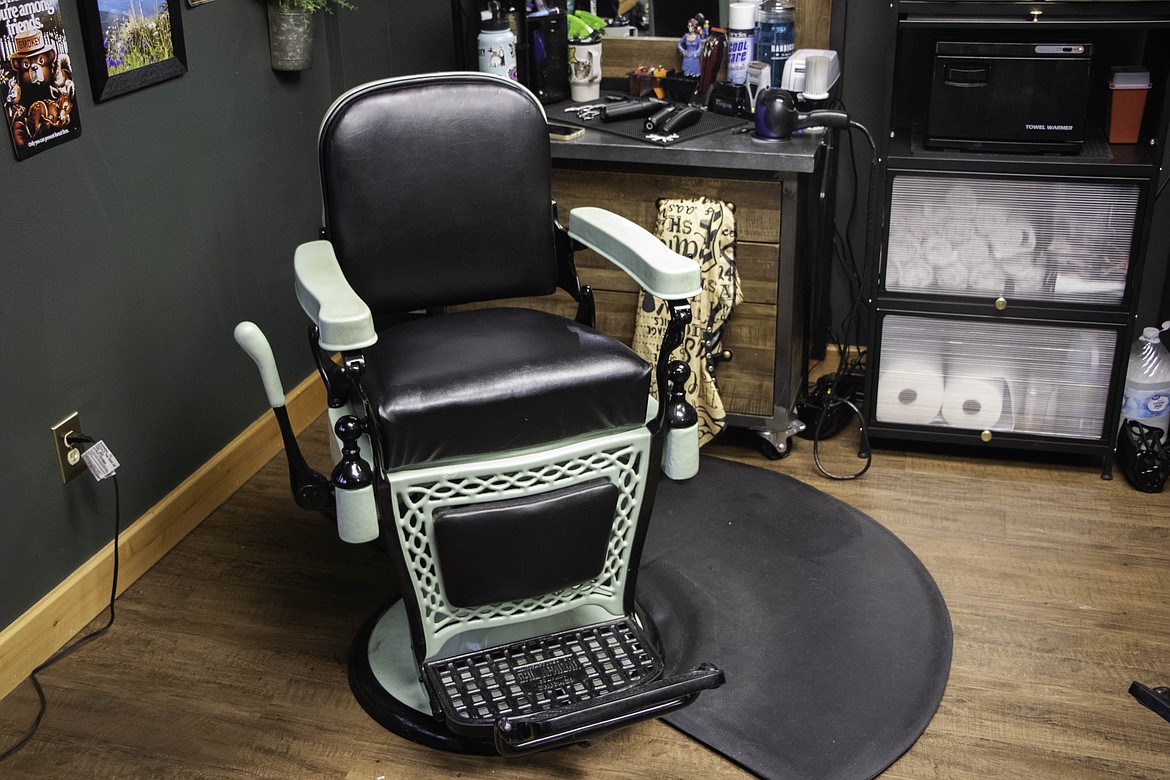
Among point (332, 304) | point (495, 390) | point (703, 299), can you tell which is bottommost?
point (703, 299)

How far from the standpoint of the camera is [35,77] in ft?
6.70

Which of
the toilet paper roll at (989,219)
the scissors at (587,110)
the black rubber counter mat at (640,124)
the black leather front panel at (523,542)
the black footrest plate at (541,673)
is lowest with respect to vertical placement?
the black footrest plate at (541,673)

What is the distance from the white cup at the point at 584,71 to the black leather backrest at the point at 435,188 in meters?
0.81

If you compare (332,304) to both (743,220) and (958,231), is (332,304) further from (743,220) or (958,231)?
(958,231)

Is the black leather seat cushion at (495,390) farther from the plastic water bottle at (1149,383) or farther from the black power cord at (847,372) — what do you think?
the plastic water bottle at (1149,383)

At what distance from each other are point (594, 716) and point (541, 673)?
0.20 meters

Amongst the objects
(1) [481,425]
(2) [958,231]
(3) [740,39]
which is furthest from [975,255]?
(1) [481,425]

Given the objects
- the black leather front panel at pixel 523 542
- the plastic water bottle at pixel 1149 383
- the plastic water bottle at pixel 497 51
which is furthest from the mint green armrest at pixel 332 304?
the plastic water bottle at pixel 1149 383

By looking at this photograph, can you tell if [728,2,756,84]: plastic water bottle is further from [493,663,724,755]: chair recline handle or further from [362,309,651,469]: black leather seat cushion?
[493,663,724,755]: chair recline handle

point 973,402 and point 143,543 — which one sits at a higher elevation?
point 973,402

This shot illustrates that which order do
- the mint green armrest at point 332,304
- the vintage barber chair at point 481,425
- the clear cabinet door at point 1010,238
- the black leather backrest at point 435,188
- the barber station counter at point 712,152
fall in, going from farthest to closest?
the clear cabinet door at point 1010,238 → the barber station counter at point 712,152 → the black leather backrest at point 435,188 → the vintage barber chair at point 481,425 → the mint green armrest at point 332,304

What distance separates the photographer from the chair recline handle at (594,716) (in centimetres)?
183

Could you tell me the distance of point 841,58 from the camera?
2.97m

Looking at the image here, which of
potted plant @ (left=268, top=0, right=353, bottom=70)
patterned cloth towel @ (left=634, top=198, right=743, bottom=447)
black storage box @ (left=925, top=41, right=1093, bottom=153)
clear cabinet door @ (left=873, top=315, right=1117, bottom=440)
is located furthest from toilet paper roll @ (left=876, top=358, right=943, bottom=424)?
potted plant @ (left=268, top=0, right=353, bottom=70)
